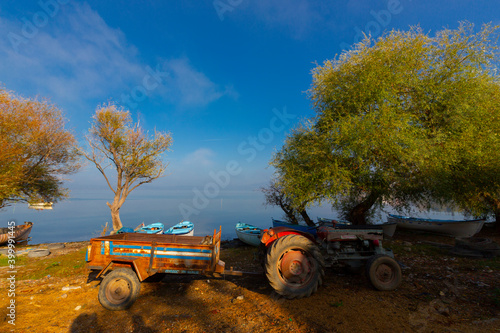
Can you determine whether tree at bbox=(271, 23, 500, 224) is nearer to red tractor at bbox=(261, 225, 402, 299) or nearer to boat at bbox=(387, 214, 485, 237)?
boat at bbox=(387, 214, 485, 237)

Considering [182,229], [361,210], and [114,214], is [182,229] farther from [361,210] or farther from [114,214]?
[361,210]


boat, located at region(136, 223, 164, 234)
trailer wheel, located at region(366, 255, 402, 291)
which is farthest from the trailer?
boat, located at region(136, 223, 164, 234)

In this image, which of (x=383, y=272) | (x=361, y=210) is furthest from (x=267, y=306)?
(x=361, y=210)

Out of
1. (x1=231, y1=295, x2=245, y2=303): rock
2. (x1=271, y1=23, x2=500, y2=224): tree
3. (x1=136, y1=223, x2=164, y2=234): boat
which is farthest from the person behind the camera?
(x1=136, y1=223, x2=164, y2=234): boat

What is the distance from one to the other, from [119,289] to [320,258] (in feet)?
16.4

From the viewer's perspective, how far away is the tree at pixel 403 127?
11.1 metres

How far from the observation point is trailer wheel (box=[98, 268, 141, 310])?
536cm

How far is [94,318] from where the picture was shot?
16.4 feet

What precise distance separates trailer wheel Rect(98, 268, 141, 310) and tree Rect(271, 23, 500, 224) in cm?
918

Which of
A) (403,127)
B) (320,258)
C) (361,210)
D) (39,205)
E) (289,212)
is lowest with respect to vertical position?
(320,258)

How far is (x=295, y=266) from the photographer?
18.3 feet

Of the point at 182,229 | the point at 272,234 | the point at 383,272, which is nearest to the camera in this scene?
the point at 383,272

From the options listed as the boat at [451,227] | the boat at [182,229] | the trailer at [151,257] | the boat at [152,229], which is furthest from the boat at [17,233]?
the boat at [451,227]

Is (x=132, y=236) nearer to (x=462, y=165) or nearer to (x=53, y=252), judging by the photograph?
(x=53, y=252)
